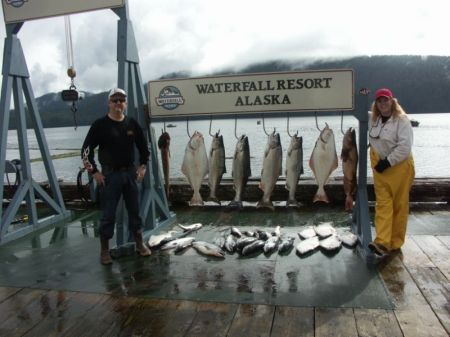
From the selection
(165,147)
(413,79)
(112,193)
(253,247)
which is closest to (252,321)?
(253,247)

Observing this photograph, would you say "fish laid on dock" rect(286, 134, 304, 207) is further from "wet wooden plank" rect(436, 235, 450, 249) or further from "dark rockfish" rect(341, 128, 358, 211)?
"wet wooden plank" rect(436, 235, 450, 249)

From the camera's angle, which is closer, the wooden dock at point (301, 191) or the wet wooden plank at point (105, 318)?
the wet wooden plank at point (105, 318)

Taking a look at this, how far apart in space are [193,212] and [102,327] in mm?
4212

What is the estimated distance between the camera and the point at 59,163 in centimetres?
3594

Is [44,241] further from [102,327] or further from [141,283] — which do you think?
[102,327]

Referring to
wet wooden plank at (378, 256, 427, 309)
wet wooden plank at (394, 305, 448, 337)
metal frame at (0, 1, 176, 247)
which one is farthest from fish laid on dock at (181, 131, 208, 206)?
wet wooden plank at (394, 305, 448, 337)

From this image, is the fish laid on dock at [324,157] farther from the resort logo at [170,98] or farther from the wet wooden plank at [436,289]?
the resort logo at [170,98]

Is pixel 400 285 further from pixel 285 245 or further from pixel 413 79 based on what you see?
pixel 413 79

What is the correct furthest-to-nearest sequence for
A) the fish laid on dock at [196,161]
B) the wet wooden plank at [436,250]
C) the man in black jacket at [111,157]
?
the fish laid on dock at [196,161] < the man in black jacket at [111,157] < the wet wooden plank at [436,250]

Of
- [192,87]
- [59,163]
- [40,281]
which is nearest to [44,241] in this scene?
[40,281]

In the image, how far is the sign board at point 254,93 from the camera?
548 cm

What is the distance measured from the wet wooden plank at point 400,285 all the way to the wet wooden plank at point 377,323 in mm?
234

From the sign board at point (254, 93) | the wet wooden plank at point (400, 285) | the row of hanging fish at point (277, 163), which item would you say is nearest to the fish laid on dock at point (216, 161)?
the row of hanging fish at point (277, 163)

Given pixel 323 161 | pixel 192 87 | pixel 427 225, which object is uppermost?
pixel 192 87
